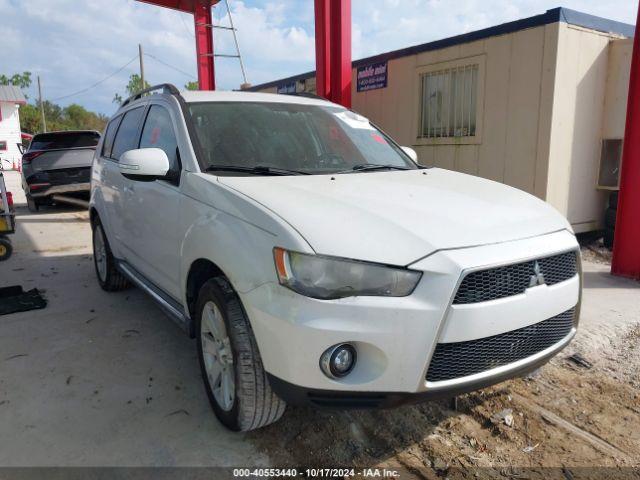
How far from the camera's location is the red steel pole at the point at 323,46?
24.4 ft

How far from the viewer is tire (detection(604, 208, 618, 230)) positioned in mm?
6874

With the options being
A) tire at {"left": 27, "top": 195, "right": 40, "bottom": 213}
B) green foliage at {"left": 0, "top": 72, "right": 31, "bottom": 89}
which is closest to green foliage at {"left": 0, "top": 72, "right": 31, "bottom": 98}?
green foliage at {"left": 0, "top": 72, "right": 31, "bottom": 89}

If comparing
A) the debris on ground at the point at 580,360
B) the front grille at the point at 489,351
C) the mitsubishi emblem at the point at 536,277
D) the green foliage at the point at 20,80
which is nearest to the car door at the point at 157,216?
the front grille at the point at 489,351

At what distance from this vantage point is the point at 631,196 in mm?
5367

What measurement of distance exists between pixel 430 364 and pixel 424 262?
407 mm

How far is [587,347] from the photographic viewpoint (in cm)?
364

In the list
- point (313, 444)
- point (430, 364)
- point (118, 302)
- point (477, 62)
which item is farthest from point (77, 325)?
point (477, 62)

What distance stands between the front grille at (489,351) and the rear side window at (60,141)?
34.9 ft

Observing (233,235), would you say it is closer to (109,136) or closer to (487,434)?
(487,434)

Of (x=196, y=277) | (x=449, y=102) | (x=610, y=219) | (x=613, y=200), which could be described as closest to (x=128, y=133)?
(x=196, y=277)

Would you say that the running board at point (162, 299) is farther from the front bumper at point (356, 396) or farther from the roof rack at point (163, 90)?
the roof rack at point (163, 90)

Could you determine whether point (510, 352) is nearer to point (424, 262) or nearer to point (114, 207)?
point (424, 262)

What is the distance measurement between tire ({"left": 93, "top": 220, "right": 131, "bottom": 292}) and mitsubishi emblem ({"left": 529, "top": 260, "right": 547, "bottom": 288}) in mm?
3715

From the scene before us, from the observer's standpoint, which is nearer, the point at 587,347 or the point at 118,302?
the point at 587,347
